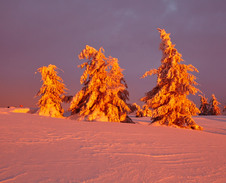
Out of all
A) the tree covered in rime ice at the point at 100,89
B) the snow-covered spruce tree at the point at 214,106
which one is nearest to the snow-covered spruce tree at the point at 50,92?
the tree covered in rime ice at the point at 100,89

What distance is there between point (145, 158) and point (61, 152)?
183 centimetres

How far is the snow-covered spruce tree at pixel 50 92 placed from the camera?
753 inches

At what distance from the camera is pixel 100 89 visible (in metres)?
15.2

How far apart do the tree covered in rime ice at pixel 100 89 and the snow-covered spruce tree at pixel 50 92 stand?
14.0 ft

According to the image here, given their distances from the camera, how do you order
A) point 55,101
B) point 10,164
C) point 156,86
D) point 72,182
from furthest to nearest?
point 55,101, point 156,86, point 10,164, point 72,182

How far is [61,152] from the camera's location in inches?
147

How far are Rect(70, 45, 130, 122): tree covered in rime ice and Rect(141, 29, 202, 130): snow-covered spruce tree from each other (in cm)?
278

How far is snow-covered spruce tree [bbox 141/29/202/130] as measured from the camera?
1340 centimetres

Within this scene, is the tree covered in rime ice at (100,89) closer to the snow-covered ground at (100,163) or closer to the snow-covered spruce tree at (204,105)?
the snow-covered ground at (100,163)

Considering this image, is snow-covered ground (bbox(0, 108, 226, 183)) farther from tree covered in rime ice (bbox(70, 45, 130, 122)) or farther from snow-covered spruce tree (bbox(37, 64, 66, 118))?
snow-covered spruce tree (bbox(37, 64, 66, 118))

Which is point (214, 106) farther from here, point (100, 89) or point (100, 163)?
point (100, 163)

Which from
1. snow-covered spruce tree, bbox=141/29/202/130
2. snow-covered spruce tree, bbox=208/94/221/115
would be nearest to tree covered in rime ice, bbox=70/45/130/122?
snow-covered spruce tree, bbox=141/29/202/130

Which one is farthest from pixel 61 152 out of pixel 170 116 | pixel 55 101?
pixel 55 101

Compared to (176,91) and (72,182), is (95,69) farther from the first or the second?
(72,182)
